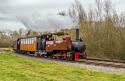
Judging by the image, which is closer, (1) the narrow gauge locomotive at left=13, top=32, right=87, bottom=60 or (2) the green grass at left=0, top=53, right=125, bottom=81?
(2) the green grass at left=0, top=53, right=125, bottom=81

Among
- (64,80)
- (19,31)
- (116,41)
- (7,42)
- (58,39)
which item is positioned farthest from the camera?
(19,31)

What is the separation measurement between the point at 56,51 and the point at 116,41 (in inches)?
255

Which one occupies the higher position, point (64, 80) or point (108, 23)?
point (108, 23)

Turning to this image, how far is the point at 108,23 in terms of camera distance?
36250 mm

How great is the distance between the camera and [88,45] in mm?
38219

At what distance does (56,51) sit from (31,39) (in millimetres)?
10114

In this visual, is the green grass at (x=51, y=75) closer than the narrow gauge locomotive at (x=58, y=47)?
Yes

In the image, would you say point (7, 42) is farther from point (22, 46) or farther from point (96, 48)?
point (96, 48)

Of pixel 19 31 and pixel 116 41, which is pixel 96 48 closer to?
pixel 116 41

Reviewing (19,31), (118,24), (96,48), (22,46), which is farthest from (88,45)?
(19,31)

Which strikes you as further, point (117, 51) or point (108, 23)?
point (108, 23)

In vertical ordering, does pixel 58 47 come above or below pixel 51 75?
above

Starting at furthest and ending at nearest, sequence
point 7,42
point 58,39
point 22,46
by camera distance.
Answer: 1. point 7,42
2. point 22,46
3. point 58,39

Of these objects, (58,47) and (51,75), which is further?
(58,47)
